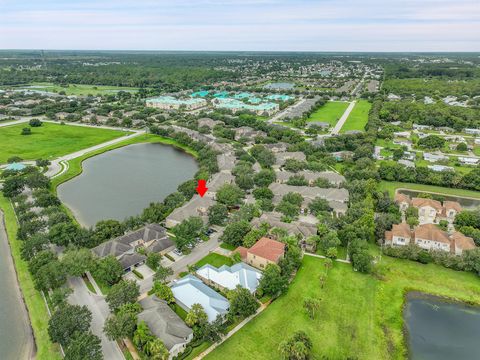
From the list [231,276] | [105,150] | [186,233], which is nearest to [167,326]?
[231,276]

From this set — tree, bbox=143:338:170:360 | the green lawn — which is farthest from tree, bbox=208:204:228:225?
tree, bbox=143:338:170:360

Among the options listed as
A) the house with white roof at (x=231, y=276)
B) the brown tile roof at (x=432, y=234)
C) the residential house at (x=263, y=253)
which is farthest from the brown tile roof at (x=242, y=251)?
the brown tile roof at (x=432, y=234)

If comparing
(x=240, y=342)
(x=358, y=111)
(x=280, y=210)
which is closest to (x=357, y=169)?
(x=280, y=210)

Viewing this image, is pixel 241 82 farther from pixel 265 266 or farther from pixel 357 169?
pixel 265 266

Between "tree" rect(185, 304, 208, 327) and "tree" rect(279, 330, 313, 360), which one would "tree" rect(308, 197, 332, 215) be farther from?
"tree" rect(185, 304, 208, 327)

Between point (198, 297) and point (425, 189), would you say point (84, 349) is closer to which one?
point (198, 297)

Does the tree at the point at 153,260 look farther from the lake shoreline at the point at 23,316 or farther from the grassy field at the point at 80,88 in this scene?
the grassy field at the point at 80,88
